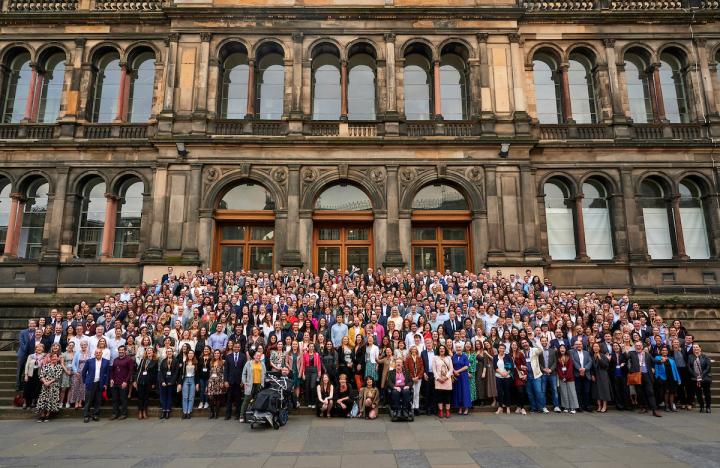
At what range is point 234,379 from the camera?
36.6 ft

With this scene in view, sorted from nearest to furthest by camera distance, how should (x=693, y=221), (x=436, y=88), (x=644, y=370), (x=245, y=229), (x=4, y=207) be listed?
(x=644, y=370) → (x=245, y=229) → (x=4, y=207) → (x=693, y=221) → (x=436, y=88)

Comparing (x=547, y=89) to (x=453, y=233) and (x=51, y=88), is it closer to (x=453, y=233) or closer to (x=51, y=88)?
(x=453, y=233)

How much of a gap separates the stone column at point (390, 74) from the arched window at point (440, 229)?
4.35 meters

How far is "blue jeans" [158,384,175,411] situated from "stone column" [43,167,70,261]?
13141mm

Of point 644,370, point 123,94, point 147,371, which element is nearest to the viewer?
point 147,371

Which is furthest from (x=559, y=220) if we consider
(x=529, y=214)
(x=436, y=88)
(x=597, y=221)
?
(x=436, y=88)

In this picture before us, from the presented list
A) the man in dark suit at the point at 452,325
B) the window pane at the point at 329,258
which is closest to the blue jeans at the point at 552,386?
the man in dark suit at the point at 452,325

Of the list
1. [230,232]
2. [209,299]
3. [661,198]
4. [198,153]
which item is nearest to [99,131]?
[198,153]

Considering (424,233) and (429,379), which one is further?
(424,233)

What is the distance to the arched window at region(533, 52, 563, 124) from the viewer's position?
22.9 m

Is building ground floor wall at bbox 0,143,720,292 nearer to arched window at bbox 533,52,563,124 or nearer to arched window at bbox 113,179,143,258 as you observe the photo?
arched window at bbox 113,179,143,258

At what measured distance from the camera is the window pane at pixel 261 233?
2123cm

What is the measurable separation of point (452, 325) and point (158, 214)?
48.0 feet

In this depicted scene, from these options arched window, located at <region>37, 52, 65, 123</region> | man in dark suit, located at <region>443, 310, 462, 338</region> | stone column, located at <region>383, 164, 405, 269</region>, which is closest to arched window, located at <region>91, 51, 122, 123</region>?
arched window, located at <region>37, 52, 65, 123</region>
